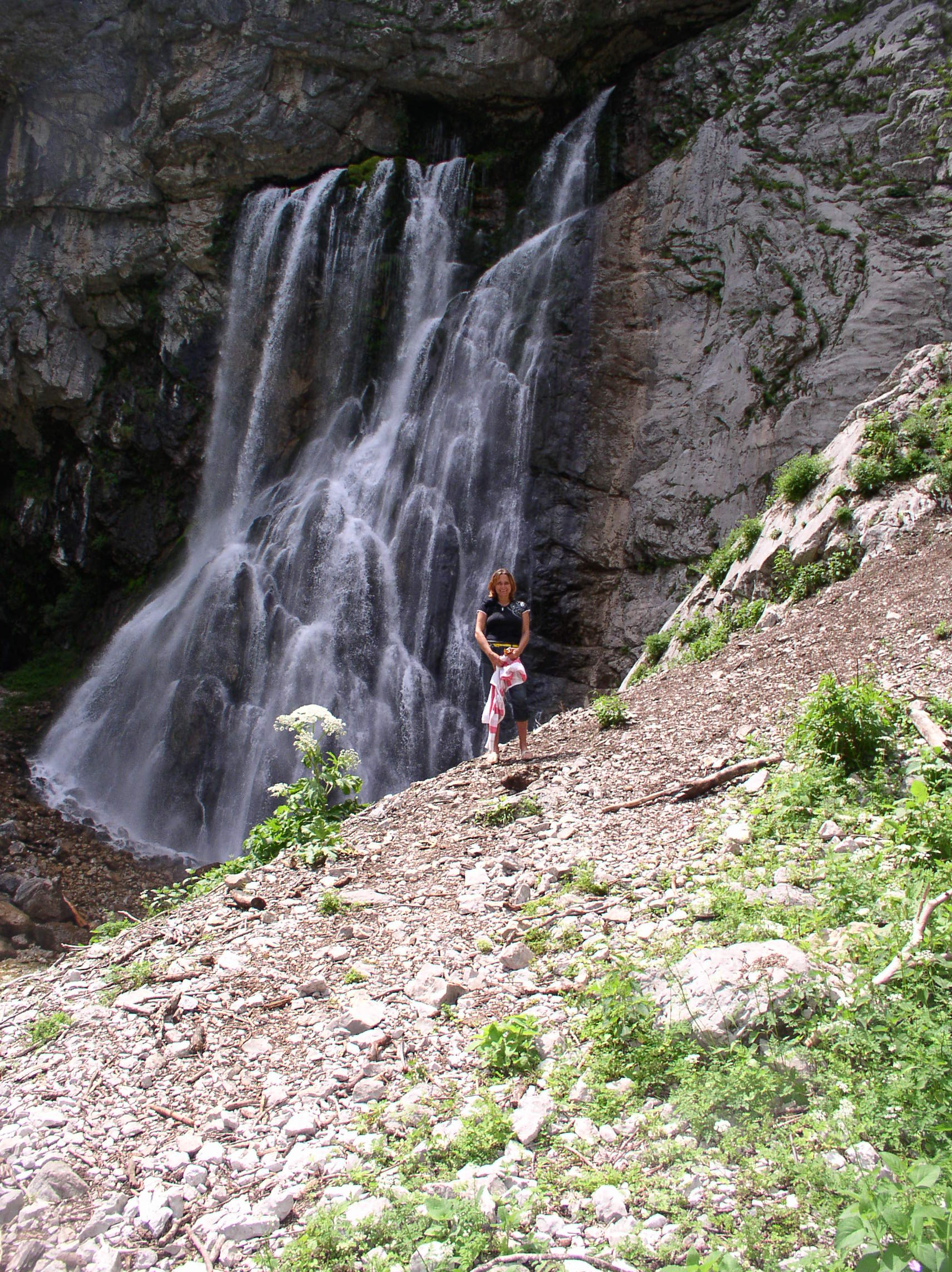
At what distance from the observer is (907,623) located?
19.5ft

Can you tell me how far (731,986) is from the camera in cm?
270

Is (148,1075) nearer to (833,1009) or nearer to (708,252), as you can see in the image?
A: (833,1009)

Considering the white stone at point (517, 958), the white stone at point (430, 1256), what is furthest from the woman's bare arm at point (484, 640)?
the white stone at point (430, 1256)

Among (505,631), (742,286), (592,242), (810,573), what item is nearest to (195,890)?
(505,631)

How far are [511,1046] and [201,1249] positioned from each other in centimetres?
112

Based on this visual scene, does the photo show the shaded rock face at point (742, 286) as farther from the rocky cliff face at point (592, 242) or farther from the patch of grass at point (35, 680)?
the patch of grass at point (35, 680)

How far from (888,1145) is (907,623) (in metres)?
4.63

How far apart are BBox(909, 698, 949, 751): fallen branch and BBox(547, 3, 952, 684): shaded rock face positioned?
32.4ft

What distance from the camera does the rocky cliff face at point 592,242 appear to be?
13695mm

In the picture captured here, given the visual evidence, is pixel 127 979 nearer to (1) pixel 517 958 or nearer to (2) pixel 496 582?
(1) pixel 517 958

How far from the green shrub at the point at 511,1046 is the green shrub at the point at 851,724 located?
85.3 inches

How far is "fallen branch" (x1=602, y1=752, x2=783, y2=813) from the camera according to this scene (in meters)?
4.82

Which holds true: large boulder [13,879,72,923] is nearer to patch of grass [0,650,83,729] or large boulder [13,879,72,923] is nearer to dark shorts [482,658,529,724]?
dark shorts [482,658,529,724]

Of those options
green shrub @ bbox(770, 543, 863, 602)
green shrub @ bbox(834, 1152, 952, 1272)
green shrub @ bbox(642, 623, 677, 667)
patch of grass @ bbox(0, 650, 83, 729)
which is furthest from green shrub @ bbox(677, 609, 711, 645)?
patch of grass @ bbox(0, 650, 83, 729)
